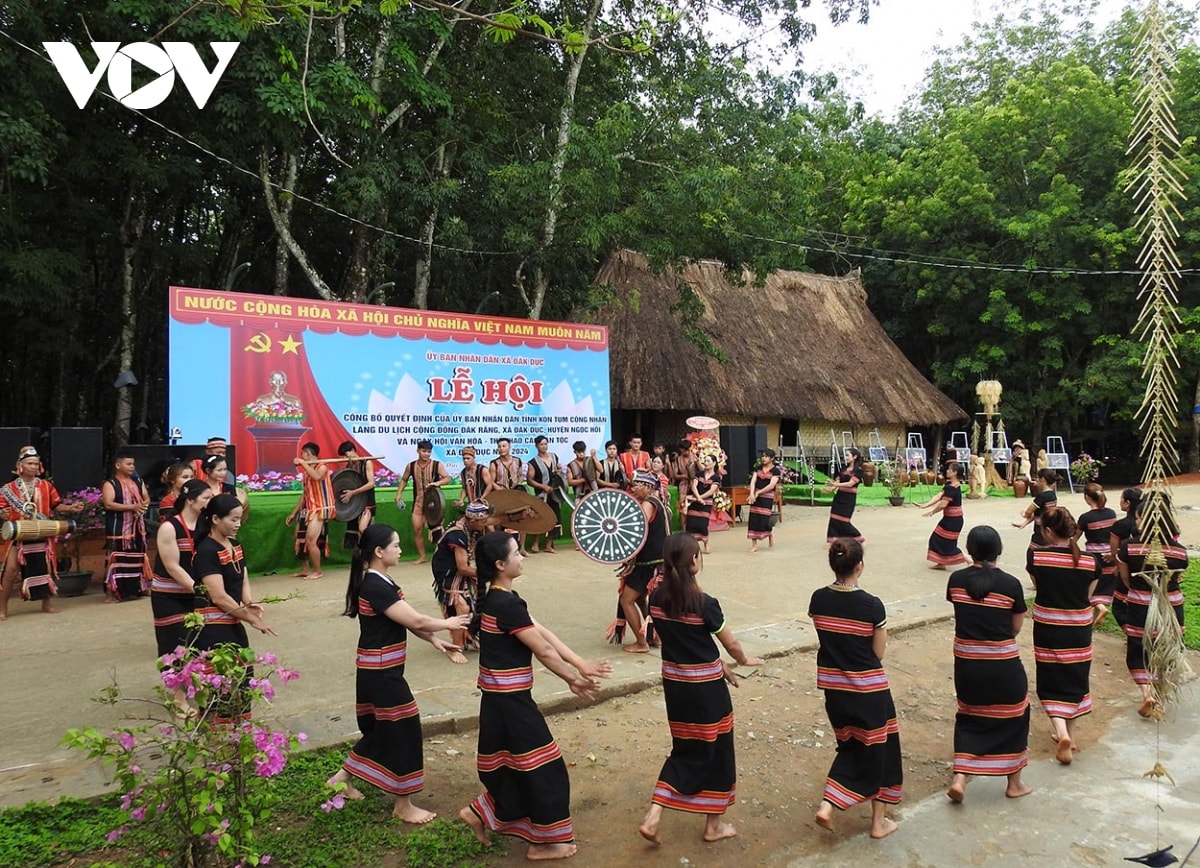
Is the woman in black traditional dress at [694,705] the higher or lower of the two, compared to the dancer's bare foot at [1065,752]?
higher

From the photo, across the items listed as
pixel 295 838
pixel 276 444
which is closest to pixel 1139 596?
pixel 295 838

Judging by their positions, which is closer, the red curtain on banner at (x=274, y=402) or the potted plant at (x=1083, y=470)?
the red curtain on banner at (x=274, y=402)

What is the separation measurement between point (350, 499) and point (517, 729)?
6.92 metres

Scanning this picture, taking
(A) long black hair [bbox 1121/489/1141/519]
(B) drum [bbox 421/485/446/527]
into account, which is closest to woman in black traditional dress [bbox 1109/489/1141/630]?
(A) long black hair [bbox 1121/489/1141/519]

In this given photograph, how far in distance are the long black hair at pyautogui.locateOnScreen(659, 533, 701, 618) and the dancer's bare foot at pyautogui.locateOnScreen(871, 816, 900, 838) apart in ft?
4.08

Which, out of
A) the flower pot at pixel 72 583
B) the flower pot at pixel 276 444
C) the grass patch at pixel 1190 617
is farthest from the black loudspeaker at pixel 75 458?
the grass patch at pixel 1190 617

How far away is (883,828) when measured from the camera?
3.57 m

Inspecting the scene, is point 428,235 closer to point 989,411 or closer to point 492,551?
point 492,551

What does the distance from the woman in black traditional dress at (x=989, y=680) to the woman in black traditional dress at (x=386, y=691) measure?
2.50 meters

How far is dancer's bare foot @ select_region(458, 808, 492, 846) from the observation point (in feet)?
11.4

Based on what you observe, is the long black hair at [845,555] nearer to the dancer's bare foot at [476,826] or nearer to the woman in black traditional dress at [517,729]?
the woman in black traditional dress at [517,729]

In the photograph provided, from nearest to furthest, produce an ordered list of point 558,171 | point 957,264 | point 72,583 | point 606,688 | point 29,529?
point 606,688 → point 29,529 → point 72,583 → point 558,171 → point 957,264

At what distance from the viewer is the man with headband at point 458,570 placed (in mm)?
6012

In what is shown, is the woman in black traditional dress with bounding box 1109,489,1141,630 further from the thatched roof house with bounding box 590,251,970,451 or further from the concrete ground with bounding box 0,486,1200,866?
the thatched roof house with bounding box 590,251,970,451
